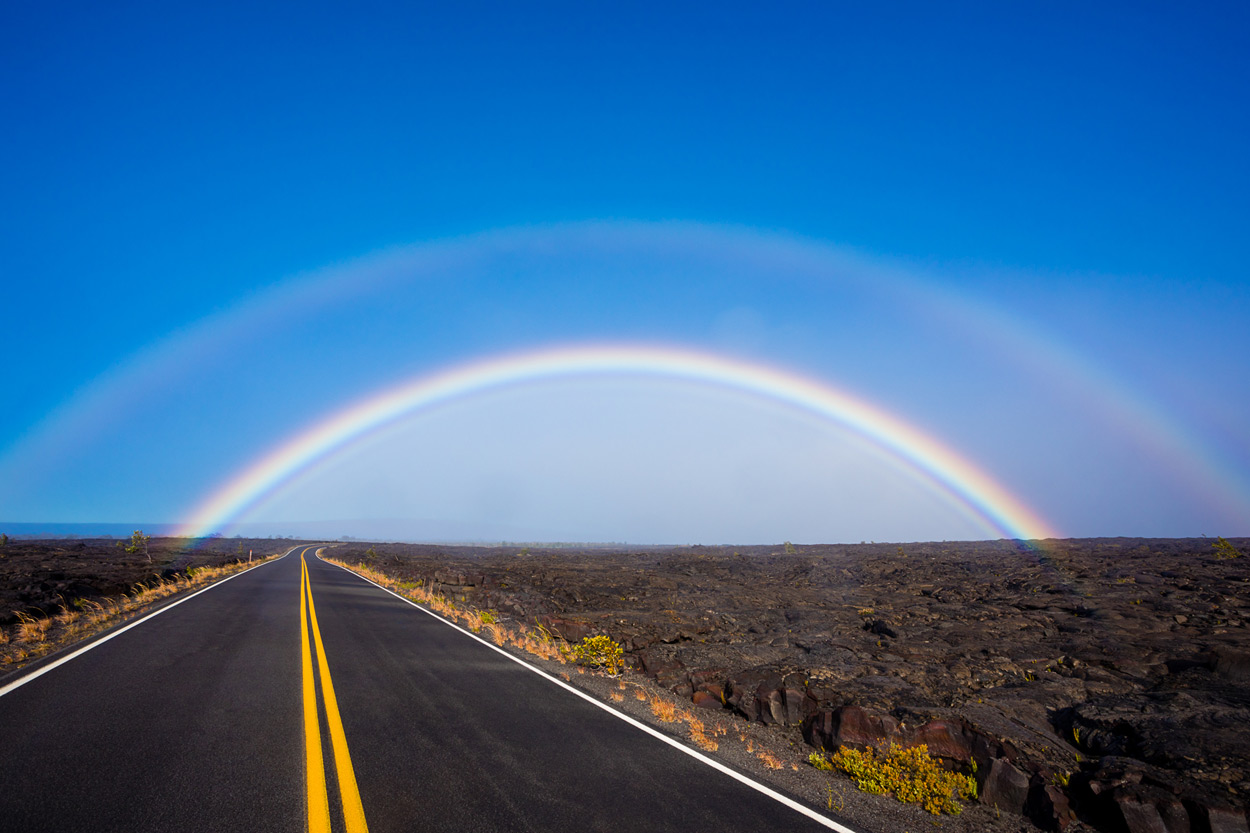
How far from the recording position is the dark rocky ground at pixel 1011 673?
21.1ft

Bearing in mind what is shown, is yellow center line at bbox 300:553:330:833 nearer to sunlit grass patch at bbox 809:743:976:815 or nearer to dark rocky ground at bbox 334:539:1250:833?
sunlit grass patch at bbox 809:743:976:815

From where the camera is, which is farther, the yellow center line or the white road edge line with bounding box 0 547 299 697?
the white road edge line with bounding box 0 547 299 697

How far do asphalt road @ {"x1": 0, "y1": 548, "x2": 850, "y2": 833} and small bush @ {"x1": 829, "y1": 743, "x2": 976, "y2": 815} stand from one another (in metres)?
1.88

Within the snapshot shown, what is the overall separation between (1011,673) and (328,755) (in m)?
14.0

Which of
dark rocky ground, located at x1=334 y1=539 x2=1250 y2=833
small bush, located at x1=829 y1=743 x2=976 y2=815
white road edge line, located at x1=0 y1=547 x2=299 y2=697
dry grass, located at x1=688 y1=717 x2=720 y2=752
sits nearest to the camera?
dark rocky ground, located at x1=334 y1=539 x2=1250 y2=833

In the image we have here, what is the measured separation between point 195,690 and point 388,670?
3.03 metres

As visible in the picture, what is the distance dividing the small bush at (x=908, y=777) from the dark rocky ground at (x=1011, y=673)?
0.32 meters

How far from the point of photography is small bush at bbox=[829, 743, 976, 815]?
21.5 feet

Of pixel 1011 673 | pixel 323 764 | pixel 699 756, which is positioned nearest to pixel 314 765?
pixel 323 764

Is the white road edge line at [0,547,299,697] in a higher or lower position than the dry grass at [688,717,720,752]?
higher

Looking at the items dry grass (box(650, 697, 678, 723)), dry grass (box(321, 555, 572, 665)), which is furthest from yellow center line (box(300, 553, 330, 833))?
dry grass (box(321, 555, 572, 665))

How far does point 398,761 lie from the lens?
20.5 ft

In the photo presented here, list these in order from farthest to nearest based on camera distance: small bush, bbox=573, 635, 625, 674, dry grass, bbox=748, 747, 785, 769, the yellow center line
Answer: small bush, bbox=573, 635, 625, 674, dry grass, bbox=748, 747, 785, 769, the yellow center line

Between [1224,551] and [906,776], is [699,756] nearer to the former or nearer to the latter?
[906,776]
